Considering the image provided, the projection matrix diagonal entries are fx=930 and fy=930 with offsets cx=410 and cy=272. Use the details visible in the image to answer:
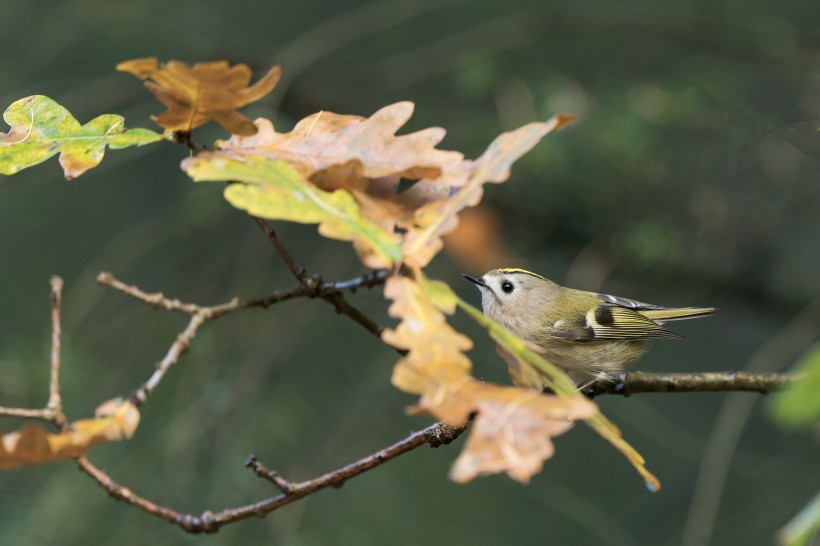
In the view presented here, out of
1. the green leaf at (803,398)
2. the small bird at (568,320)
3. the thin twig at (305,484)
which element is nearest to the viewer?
the green leaf at (803,398)

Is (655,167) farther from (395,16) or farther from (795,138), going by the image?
(395,16)

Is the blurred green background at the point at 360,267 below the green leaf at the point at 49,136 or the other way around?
below

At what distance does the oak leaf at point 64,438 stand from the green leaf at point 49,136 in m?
0.20

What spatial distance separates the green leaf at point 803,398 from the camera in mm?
435

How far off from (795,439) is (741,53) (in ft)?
3.52

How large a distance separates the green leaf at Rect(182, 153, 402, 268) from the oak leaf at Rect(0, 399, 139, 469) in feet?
0.49

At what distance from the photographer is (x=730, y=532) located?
7.36 ft

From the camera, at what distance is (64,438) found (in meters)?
0.53

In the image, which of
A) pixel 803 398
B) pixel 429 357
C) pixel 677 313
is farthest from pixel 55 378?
pixel 677 313

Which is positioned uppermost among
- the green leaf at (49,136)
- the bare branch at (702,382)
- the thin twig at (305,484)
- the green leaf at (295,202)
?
the green leaf at (295,202)

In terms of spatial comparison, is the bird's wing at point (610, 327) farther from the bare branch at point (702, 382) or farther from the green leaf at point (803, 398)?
the green leaf at point (803, 398)

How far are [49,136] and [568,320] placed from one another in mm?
912

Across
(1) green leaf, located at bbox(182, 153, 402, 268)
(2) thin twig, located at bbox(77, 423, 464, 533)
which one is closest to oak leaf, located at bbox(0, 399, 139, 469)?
(1) green leaf, located at bbox(182, 153, 402, 268)

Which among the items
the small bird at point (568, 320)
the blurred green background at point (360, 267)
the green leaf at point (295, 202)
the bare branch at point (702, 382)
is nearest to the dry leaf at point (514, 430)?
the green leaf at point (295, 202)
